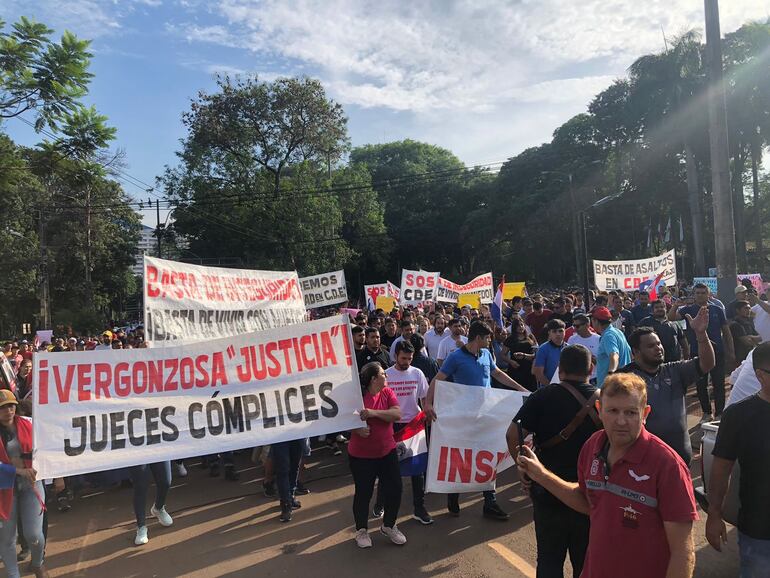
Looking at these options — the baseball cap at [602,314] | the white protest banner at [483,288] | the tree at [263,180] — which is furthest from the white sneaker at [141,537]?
the tree at [263,180]

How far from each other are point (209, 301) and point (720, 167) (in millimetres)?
10234

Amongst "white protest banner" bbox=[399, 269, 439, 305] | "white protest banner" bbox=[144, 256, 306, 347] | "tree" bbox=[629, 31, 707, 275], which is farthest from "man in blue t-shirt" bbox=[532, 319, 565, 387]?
"tree" bbox=[629, 31, 707, 275]

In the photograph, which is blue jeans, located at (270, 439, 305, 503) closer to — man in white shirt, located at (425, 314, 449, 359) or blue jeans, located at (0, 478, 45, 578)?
blue jeans, located at (0, 478, 45, 578)

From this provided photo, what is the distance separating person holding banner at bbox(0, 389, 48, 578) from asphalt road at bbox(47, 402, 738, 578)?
699 millimetres

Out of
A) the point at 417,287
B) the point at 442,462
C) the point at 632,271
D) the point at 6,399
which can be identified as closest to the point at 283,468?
the point at 442,462

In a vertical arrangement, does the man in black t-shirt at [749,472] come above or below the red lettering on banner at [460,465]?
above

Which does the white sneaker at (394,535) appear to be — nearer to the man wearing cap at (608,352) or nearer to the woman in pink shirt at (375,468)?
the woman in pink shirt at (375,468)

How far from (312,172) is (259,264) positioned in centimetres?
705

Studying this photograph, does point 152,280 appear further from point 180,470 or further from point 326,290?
point 326,290

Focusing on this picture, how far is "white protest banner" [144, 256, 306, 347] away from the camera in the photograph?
20.9 ft

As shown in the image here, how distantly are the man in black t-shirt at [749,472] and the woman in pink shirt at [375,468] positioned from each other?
2.52 meters

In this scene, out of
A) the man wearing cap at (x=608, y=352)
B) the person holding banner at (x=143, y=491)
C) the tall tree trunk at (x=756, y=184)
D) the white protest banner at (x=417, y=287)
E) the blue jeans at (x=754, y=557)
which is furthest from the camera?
the tall tree trunk at (x=756, y=184)

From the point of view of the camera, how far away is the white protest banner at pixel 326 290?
46.4 ft

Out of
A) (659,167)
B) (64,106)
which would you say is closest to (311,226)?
(64,106)
